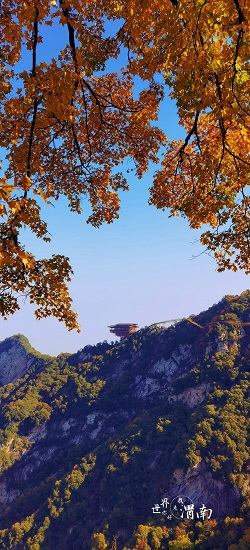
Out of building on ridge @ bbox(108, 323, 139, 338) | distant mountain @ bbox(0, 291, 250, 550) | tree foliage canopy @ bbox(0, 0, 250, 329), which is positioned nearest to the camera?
tree foliage canopy @ bbox(0, 0, 250, 329)

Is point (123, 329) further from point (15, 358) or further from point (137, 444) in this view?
point (137, 444)

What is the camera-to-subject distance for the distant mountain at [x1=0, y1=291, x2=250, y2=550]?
36031 mm

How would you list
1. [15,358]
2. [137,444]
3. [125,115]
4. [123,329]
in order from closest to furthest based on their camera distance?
[125,115] → [137,444] → [123,329] → [15,358]

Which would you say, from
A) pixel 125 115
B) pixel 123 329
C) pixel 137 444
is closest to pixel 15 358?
pixel 123 329

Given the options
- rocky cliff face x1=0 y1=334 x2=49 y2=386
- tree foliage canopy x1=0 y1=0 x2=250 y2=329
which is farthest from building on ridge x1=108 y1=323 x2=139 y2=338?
tree foliage canopy x1=0 y1=0 x2=250 y2=329

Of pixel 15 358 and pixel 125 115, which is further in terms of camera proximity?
pixel 15 358

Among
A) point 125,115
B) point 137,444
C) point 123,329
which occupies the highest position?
point 123,329

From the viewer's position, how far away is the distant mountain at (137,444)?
36031 mm

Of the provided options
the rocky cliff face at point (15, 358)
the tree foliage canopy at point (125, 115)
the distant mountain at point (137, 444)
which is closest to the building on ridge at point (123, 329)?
the distant mountain at point (137, 444)

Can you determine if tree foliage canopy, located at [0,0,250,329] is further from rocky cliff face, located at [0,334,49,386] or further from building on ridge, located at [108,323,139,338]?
rocky cliff face, located at [0,334,49,386]

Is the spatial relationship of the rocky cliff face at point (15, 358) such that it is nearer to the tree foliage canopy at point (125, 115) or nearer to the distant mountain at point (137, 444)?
the distant mountain at point (137, 444)

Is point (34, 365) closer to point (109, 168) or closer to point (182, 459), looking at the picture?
point (182, 459)

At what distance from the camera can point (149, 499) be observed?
40.5 m

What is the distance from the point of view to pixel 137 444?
161 ft
